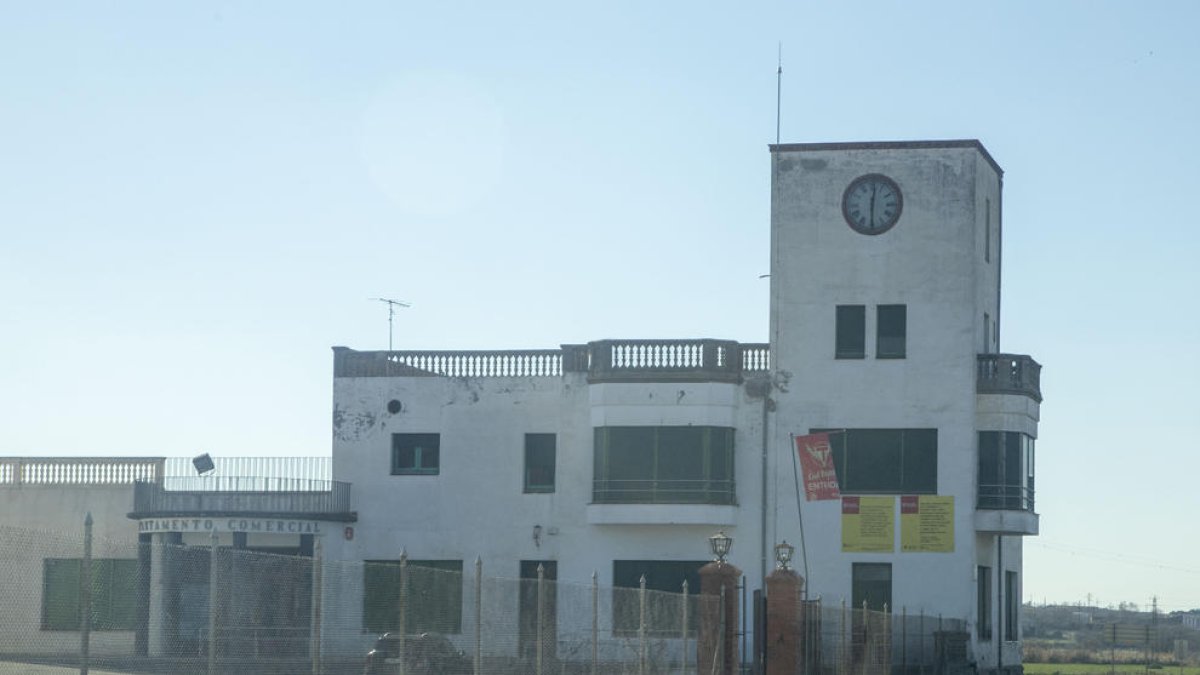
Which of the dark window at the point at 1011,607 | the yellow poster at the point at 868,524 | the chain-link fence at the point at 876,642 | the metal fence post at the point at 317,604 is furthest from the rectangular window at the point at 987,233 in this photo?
the metal fence post at the point at 317,604

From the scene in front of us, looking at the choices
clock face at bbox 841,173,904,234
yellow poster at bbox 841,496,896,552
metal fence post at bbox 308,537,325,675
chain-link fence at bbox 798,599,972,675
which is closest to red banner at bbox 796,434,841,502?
yellow poster at bbox 841,496,896,552

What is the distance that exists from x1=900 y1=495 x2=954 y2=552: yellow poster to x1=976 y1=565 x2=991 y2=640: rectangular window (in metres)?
1.77

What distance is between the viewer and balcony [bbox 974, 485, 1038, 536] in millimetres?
48875

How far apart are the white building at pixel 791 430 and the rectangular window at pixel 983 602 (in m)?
0.10

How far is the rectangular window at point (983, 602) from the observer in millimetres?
49797

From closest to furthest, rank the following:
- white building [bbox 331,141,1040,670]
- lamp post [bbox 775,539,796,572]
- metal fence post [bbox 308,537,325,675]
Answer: metal fence post [bbox 308,537,325,675] < lamp post [bbox 775,539,796,572] < white building [bbox 331,141,1040,670]

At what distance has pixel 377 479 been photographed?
51.6 meters

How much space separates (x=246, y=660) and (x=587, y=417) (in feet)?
99.6

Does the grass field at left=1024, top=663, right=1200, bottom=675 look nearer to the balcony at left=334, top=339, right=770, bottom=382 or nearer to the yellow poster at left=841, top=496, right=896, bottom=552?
the yellow poster at left=841, top=496, right=896, bottom=552

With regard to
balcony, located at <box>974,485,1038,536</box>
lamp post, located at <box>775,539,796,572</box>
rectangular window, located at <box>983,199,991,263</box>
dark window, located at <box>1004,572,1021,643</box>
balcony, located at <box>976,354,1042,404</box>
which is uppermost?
rectangular window, located at <box>983,199,991,263</box>

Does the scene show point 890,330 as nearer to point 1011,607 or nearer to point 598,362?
point 598,362

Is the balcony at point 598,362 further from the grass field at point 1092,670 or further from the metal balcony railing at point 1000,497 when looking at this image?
the grass field at point 1092,670

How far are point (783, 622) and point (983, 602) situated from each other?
694 inches

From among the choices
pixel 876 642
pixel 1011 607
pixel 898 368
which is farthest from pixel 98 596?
pixel 1011 607
